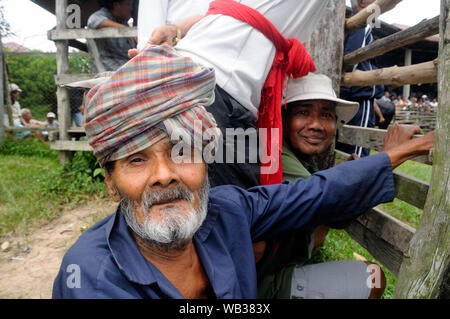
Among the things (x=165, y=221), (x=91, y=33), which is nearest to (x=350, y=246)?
(x=165, y=221)

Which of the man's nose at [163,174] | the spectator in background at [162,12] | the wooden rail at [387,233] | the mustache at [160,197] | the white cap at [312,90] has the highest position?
the spectator in background at [162,12]

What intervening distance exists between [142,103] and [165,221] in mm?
496

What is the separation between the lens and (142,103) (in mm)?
1346

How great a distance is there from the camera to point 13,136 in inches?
317

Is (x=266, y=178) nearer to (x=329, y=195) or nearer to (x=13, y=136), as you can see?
(x=329, y=195)

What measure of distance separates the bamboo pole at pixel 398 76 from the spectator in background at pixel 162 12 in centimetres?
120

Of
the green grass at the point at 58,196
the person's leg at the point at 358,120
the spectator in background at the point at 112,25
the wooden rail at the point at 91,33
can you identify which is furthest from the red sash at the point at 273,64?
the spectator in background at the point at 112,25

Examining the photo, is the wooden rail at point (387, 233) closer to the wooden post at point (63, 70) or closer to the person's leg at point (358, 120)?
the person's leg at point (358, 120)

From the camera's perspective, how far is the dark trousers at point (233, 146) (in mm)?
1737

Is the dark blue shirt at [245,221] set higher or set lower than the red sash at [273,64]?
lower

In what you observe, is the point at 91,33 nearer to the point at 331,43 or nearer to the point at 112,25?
the point at 112,25

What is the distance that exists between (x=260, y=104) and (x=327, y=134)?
24.9 inches

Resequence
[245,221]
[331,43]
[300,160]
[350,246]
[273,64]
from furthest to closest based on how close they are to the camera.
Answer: [350,246]
[331,43]
[300,160]
[273,64]
[245,221]

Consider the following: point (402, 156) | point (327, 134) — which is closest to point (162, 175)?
point (402, 156)
